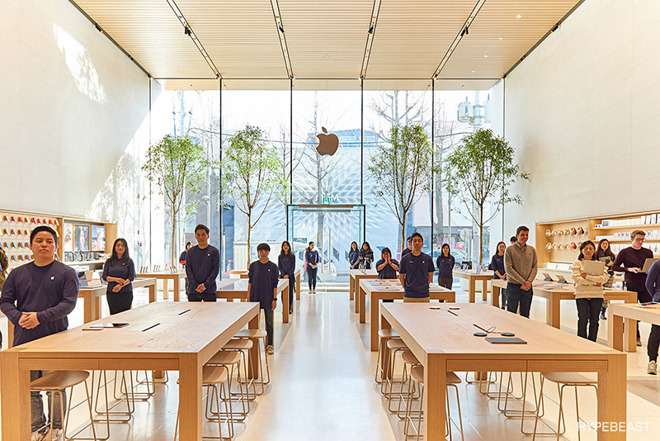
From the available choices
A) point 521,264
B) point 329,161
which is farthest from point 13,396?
point 329,161

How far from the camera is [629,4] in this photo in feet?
27.5

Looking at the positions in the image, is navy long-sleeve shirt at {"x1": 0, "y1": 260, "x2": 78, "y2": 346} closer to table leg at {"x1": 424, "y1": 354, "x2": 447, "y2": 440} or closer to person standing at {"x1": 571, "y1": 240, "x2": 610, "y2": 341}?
table leg at {"x1": 424, "y1": 354, "x2": 447, "y2": 440}

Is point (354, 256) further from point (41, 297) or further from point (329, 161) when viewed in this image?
point (41, 297)

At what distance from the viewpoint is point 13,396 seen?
2803 mm

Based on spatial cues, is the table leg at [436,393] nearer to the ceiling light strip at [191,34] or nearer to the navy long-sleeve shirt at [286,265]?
the navy long-sleeve shirt at [286,265]

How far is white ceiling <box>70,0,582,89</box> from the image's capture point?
1045 centimetres

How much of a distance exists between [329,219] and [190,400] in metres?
12.3

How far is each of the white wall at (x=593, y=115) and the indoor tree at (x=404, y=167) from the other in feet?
8.39

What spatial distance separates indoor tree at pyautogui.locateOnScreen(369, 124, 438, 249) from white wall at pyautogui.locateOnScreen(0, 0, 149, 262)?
657 centimetres

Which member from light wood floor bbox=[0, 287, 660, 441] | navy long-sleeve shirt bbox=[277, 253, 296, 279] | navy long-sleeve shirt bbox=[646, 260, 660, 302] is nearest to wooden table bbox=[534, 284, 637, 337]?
light wood floor bbox=[0, 287, 660, 441]

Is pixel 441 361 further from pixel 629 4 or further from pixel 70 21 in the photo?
pixel 70 21

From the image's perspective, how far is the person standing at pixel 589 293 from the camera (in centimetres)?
606

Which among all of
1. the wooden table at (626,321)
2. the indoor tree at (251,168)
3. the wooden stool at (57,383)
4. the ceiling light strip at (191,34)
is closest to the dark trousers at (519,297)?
the wooden table at (626,321)

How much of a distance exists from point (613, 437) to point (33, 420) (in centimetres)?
350
